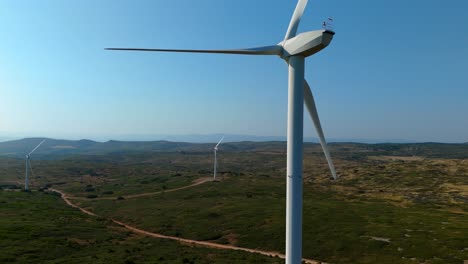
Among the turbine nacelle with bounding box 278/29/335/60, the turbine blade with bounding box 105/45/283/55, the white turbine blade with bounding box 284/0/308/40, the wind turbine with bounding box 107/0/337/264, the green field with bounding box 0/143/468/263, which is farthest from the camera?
the green field with bounding box 0/143/468/263

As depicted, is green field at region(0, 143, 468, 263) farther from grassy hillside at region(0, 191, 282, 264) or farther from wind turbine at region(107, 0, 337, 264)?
wind turbine at region(107, 0, 337, 264)

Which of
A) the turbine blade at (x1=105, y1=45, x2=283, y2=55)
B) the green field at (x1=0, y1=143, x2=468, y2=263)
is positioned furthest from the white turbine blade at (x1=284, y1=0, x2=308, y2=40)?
the green field at (x1=0, y1=143, x2=468, y2=263)

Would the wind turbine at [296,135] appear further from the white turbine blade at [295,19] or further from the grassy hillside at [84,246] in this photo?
the grassy hillside at [84,246]

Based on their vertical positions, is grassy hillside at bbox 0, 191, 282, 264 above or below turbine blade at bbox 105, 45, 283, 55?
below

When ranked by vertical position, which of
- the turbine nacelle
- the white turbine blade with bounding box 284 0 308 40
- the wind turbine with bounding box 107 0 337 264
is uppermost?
the white turbine blade with bounding box 284 0 308 40

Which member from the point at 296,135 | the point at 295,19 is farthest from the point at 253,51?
the point at 296,135

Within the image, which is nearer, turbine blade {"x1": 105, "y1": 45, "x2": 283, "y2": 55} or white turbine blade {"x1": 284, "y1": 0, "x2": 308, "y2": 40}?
turbine blade {"x1": 105, "y1": 45, "x2": 283, "y2": 55}
